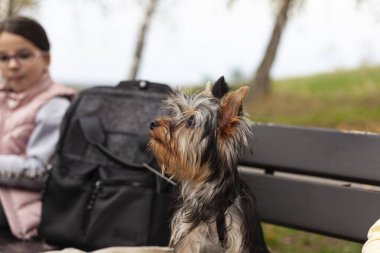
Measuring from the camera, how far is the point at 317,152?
3480mm

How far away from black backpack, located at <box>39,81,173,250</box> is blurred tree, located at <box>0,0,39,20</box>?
26.2 feet

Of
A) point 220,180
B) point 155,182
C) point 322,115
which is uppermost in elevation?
point 220,180

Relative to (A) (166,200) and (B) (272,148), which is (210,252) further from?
(B) (272,148)

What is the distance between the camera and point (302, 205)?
353cm

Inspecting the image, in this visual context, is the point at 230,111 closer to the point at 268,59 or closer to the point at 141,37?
the point at 141,37

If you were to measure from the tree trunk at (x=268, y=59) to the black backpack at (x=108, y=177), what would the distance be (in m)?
10.6

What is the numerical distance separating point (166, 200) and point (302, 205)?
0.80 meters

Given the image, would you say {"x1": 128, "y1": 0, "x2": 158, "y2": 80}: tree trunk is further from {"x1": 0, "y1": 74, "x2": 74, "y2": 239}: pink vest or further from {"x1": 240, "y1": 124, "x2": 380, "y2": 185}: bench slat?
{"x1": 240, "y1": 124, "x2": 380, "y2": 185}: bench slat

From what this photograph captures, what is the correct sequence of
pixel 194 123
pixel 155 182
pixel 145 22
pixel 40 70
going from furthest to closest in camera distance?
pixel 145 22, pixel 40 70, pixel 155 182, pixel 194 123

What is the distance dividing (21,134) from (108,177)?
824mm

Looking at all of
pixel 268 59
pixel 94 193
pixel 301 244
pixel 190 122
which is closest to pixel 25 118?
pixel 94 193

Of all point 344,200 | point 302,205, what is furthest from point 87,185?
point 344,200

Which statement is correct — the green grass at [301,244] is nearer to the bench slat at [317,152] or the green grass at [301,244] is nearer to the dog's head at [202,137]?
the bench slat at [317,152]

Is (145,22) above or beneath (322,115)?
above
